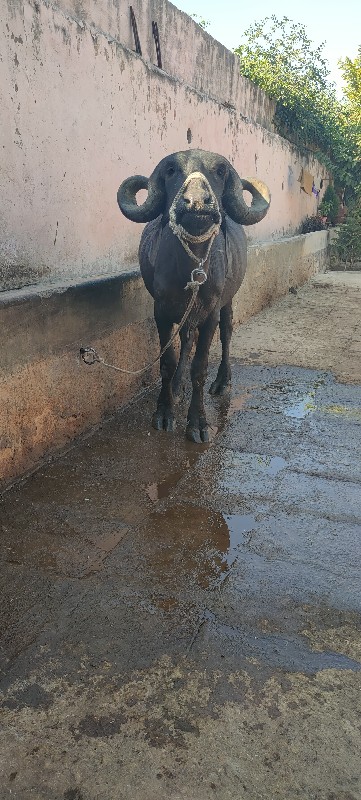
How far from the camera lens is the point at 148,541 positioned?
9.93 feet

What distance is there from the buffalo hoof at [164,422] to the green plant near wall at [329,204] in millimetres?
12333

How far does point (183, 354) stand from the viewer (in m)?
4.09

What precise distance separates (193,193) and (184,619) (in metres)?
2.13

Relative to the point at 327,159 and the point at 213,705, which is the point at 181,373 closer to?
the point at 213,705

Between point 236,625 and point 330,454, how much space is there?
1.89 m

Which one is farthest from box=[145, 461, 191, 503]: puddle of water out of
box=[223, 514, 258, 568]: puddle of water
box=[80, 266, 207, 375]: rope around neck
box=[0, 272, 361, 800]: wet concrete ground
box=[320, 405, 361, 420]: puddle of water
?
box=[320, 405, 361, 420]: puddle of water

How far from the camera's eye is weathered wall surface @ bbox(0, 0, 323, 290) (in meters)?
3.68

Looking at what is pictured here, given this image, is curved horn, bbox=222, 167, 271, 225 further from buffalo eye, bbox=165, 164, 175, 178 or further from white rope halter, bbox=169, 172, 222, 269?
white rope halter, bbox=169, 172, 222, 269

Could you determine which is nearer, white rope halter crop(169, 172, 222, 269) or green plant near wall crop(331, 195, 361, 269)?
white rope halter crop(169, 172, 222, 269)

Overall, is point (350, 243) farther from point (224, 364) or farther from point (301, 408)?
point (301, 408)

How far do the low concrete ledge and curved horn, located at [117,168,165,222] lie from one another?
0.53 meters

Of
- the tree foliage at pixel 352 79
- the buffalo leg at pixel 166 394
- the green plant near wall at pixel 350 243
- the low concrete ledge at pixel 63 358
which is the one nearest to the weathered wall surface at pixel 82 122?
the low concrete ledge at pixel 63 358

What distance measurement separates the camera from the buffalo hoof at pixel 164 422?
4445 mm

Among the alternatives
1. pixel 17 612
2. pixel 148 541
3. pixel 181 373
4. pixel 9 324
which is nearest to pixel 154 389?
pixel 181 373
